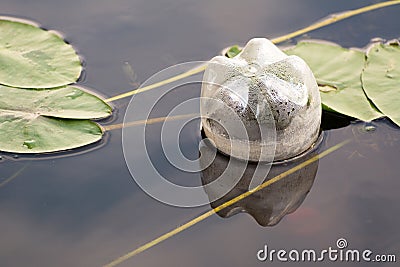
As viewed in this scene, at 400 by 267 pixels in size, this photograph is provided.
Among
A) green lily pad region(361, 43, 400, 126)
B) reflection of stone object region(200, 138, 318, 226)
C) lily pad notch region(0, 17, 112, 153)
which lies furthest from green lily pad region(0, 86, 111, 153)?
green lily pad region(361, 43, 400, 126)

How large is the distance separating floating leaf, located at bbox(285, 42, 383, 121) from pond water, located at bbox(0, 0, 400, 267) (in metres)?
0.05

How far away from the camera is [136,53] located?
235cm

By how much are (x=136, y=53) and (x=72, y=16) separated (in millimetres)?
319

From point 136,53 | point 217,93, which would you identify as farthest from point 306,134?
point 136,53

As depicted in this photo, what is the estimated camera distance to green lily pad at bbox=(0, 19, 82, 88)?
2.15 metres

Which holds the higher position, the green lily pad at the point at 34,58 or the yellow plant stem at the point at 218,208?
the green lily pad at the point at 34,58

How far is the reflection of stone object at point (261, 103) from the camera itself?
1.86m

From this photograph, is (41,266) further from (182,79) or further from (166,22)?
(166,22)

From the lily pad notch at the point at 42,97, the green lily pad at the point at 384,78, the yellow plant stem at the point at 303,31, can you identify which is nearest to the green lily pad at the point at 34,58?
the lily pad notch at the point at 42,97

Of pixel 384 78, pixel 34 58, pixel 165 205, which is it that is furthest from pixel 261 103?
pixel 34 58

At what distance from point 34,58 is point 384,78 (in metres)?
1.09

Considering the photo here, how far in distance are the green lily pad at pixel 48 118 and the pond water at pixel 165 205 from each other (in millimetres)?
39

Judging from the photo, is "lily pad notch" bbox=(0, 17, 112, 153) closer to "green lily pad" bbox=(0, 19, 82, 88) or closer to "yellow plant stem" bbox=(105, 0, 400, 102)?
"green lily pad" bbox=(0, 19, 82, 88)

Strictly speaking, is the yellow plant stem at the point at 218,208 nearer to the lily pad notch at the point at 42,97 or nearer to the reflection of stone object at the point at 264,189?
the reflection of stone object at the point at 264,189
